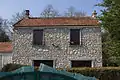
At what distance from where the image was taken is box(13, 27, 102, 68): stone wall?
32.1 metres

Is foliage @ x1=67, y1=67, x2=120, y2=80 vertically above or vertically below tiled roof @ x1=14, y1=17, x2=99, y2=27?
below

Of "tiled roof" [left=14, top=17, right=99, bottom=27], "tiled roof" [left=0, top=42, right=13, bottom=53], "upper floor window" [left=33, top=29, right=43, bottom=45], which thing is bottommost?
"tiled roof" [left=0, top=42, right=13, bottom=53]

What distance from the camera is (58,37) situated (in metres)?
32.3

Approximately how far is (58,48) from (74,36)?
2266 mm

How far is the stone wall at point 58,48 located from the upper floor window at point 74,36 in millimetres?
346

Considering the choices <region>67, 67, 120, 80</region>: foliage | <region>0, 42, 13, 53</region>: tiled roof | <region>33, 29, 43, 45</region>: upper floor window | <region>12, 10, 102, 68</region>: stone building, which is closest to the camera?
<region>67, 67, 120, 80</region>: foliage

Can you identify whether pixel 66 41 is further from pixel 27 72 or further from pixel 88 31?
pixel 27 72

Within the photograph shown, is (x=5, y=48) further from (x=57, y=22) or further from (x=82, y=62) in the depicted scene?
(x=82, y=62)

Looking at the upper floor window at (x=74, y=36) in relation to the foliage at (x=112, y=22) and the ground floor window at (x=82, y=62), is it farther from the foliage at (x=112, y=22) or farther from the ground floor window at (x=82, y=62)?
the foliage at (x=112, y=22)

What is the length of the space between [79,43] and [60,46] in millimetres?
2182

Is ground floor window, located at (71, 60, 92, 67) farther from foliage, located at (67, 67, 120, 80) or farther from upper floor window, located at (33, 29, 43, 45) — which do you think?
foliage, located at (67, 67, 120, 80)

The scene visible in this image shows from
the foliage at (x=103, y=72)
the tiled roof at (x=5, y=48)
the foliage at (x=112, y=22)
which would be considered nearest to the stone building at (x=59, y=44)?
the tiled roof at (x=5, y=48)

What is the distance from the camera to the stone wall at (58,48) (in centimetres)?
3206

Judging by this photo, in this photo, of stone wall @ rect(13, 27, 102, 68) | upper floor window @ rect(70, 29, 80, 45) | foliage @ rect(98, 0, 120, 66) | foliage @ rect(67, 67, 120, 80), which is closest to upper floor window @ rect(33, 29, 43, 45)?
stone wall @ rect(13, 27, 102, 68)
